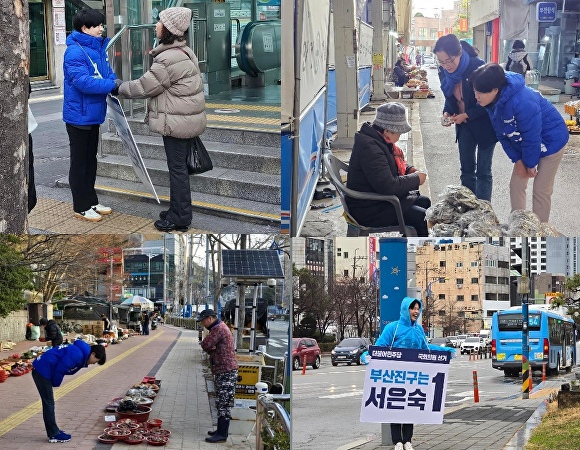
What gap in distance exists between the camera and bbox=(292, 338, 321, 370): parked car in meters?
7.21

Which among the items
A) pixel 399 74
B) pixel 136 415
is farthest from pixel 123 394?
pixel 399 74

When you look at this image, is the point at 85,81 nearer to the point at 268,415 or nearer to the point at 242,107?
the point at 242,107

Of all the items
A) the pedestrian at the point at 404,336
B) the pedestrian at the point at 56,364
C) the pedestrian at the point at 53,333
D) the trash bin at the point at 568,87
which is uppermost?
the trash bin at the point at 568,87

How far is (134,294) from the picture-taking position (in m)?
7.82

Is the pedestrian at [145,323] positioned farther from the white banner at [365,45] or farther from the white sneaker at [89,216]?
the white banner at [365,45]

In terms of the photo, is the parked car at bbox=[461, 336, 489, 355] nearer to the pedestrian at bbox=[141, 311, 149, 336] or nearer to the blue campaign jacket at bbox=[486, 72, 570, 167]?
the pedestrian at bbox=[141, 311, 149, 336]

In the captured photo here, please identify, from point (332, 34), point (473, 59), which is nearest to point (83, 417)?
point (332, 34)

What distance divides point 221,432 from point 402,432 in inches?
66.1

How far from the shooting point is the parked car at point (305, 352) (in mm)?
7215

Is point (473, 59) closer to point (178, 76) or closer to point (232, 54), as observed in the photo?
point (178, 76)

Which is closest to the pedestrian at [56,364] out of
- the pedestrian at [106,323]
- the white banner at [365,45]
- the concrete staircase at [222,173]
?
the concrete staircase at [222,173]

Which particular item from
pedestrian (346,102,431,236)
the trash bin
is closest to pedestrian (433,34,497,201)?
pedestrian (346,102,431,236)

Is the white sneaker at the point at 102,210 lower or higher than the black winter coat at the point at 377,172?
lower

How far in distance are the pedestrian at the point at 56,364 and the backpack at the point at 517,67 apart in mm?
3409
